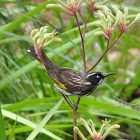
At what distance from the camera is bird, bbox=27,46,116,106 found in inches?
50.8

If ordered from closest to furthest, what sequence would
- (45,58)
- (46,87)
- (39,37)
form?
(39,37) → (45,58) → (46,87)

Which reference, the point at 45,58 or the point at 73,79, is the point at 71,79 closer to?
the point at 73,79

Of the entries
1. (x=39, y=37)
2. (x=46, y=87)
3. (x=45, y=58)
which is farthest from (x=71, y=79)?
(x=46, y=87)

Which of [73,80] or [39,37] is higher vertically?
[39,37]

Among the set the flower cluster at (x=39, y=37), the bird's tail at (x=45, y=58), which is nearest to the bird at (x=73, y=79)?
the bird's tail at (x=45, y=58)

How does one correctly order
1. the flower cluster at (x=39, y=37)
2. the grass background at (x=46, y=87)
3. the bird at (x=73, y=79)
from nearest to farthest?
the flower cluster at (x=39, y=37) < the bird at (x=73, y=79) < the grass background at (x=46, y=87)

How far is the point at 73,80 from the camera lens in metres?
1.33

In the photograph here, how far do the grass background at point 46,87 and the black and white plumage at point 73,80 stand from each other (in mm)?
78

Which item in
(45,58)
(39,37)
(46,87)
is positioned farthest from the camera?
(46,87)

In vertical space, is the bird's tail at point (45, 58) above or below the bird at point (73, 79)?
above

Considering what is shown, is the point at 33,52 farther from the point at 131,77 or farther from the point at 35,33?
the point at 131,77

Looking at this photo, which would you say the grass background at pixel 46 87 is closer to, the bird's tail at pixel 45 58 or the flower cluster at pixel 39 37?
the bird's tail at pixel 45 58

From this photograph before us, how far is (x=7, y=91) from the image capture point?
2506 mm

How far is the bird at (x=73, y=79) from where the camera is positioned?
129 centimetres
